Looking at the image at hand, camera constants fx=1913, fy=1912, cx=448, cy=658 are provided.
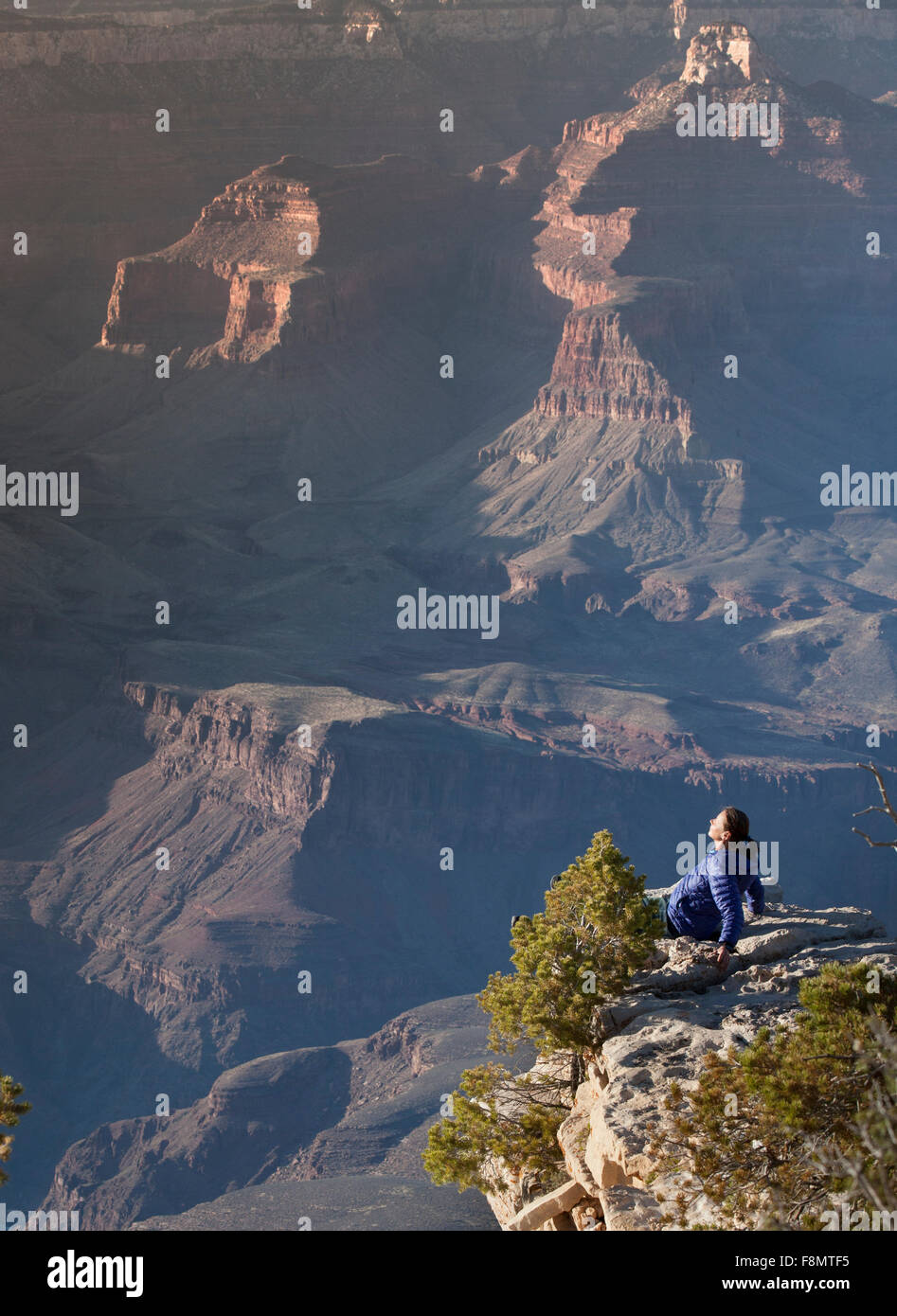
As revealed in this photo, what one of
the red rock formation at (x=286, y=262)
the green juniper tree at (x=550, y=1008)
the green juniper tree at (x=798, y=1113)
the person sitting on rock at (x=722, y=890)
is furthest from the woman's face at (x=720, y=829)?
the red rock formation at (x=286, y=262)

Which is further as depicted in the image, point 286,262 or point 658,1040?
point 286,262

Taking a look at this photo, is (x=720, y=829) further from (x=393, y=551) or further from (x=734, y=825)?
(x=393, y=551)

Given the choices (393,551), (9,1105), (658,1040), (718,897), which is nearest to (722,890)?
(718,897)

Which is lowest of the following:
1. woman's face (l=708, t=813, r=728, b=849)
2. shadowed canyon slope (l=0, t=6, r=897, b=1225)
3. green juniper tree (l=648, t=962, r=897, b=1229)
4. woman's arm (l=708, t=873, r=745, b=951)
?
green juniper tree (l=648, t=962, r=897, b=1229)

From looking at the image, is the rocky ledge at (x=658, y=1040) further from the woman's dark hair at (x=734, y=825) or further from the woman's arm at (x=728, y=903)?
the woman's dark hair at (x=734, y=825)

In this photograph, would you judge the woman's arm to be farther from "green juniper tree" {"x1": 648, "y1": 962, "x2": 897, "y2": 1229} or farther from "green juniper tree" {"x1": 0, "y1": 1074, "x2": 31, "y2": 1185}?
"green juniper tree" {"x1": 0, "y1": 1074, "x2": 31, "y2": 1185}

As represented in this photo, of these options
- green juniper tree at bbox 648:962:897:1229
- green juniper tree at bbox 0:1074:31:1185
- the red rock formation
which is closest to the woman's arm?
green juniper tree at bbox 648:962:897:1229

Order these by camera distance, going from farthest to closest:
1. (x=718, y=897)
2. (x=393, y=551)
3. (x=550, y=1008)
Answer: (x=393, y=551), (x=550, y=1008), (x=718, y=897)
